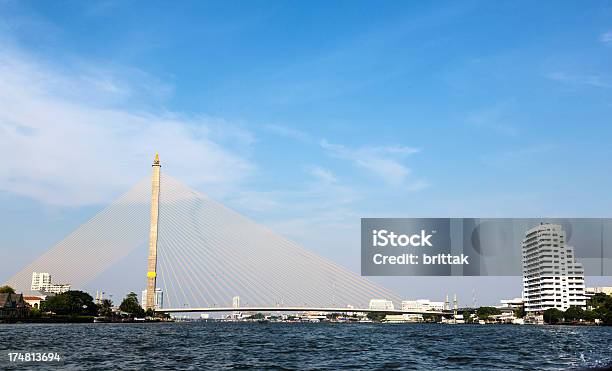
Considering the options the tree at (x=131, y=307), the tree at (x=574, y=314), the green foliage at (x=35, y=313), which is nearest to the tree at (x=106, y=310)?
the tree at (x=131, y=307)

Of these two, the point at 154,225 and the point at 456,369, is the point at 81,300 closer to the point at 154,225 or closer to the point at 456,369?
the point at 154,225

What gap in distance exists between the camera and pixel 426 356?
40.6 meters

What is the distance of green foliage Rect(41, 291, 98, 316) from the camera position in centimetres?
14788

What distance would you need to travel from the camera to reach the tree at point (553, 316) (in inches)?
7480

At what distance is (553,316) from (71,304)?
5372 inches

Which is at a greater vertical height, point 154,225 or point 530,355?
point 154,225

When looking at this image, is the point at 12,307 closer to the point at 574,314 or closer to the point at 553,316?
the point at 574,314

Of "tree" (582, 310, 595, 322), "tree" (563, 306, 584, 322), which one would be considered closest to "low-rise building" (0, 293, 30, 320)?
"tree" (563, 306, 584, 322)

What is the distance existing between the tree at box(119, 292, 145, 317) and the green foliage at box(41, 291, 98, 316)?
35.7 ft

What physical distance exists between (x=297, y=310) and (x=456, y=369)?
109 m

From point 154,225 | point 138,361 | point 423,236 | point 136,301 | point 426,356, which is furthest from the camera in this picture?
point 136,301

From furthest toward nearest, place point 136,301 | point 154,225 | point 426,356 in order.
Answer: point 136,301, point 154,225, point 426,356

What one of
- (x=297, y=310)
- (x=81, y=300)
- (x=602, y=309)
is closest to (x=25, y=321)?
(x=81, y=300)

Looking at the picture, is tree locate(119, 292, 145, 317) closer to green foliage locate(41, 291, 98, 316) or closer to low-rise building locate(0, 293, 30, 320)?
green foliage locate(41, 291, 98, 316)
